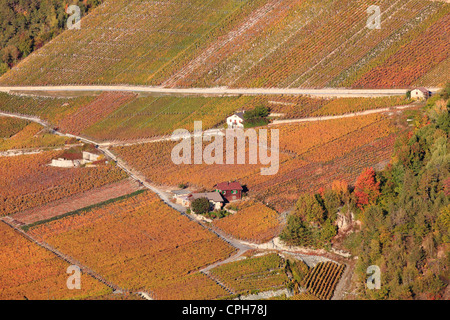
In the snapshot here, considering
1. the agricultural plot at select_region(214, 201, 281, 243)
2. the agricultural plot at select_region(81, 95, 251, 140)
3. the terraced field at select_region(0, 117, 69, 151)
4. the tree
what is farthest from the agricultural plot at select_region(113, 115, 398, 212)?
the terraced field at select_region(0, 117, 69, 151)

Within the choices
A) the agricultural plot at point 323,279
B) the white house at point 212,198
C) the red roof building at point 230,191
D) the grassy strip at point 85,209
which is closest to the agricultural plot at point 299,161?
the red roof building at point 230,191

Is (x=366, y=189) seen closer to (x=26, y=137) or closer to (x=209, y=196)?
(x=209, y=196)

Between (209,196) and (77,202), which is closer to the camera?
(209,196)

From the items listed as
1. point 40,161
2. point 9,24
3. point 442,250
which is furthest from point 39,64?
point 442,250

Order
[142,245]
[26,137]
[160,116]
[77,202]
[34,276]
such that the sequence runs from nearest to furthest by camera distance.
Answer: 1. [34,276]
2. [142,245]
3. [77,202]
4. [26,137]
5. [160,116]

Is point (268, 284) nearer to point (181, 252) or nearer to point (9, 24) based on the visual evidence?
point (181, 252)

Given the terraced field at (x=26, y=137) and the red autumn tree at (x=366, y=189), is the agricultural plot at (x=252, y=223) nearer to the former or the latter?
the red autumn tree at (x=366, y=189)

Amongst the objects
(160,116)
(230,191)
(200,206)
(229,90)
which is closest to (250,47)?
(229,90)
